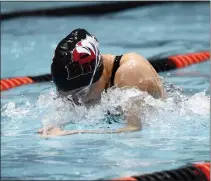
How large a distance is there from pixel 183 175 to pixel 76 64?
32.0 inches

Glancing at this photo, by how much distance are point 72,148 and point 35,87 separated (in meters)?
1.85

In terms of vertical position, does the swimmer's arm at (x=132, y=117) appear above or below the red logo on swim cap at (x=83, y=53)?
below

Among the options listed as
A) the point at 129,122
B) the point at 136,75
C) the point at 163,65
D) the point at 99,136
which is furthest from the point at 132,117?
the point at 163,65

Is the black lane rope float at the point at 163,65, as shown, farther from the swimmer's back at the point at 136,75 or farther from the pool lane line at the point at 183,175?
the pool lane line at the point at 183,175

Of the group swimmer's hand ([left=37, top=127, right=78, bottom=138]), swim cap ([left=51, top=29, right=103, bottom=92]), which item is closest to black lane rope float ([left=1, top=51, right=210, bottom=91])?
swimmer's hand ([left=37, top=127, right=78, bottom=138])

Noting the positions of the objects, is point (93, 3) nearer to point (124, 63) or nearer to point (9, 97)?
point (9, 97)

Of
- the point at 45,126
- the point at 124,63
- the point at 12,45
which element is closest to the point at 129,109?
the point at 124,63

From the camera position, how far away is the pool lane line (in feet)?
10.4

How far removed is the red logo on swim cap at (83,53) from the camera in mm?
3561

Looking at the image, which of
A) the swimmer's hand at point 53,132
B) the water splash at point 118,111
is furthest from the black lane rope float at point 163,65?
the swimmer's hand at point 53,132

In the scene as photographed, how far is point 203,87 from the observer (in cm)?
549

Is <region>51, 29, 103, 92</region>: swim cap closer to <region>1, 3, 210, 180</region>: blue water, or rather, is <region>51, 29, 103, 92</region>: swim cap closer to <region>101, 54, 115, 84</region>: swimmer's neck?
<region>101, 54, 115, 84</region>: swimmer's neck

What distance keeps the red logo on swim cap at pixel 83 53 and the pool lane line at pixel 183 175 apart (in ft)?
2.35

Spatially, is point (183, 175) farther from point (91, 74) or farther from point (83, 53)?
point (83, 53)
